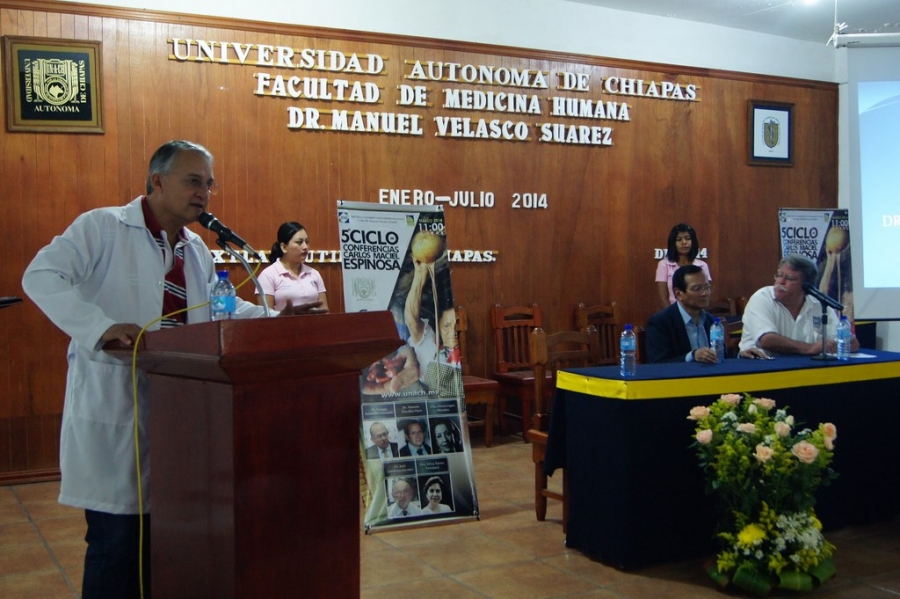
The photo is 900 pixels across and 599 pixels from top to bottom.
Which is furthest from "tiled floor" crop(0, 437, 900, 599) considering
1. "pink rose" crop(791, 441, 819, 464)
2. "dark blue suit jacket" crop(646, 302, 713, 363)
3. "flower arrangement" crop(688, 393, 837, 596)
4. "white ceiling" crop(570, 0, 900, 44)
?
"white ceiling" crop(570, 0, 900, 44)

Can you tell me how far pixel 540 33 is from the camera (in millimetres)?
6727

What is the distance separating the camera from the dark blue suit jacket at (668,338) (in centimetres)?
446

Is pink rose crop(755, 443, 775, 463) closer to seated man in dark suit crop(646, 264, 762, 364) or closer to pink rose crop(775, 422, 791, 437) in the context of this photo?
pink rose crop(775, 422, 791, 437)

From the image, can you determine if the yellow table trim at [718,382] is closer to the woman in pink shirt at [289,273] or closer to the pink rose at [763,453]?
the pink rose at [763,453]

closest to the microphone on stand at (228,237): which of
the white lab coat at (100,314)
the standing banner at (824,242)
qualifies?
the white lab coat at (100,314)

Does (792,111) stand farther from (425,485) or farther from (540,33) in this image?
(425,485)

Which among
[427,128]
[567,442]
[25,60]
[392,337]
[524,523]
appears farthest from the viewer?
A: [427,128]

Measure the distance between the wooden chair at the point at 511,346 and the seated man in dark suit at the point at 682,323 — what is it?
6.21ft

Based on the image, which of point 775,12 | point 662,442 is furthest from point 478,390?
point 775,12

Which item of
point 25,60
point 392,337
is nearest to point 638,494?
point 392,337

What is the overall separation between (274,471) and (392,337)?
35 cm

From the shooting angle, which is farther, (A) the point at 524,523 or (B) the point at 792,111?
(B) the point at 792,111

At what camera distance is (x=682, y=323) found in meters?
4.49

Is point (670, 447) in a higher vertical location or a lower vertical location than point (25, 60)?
lower
